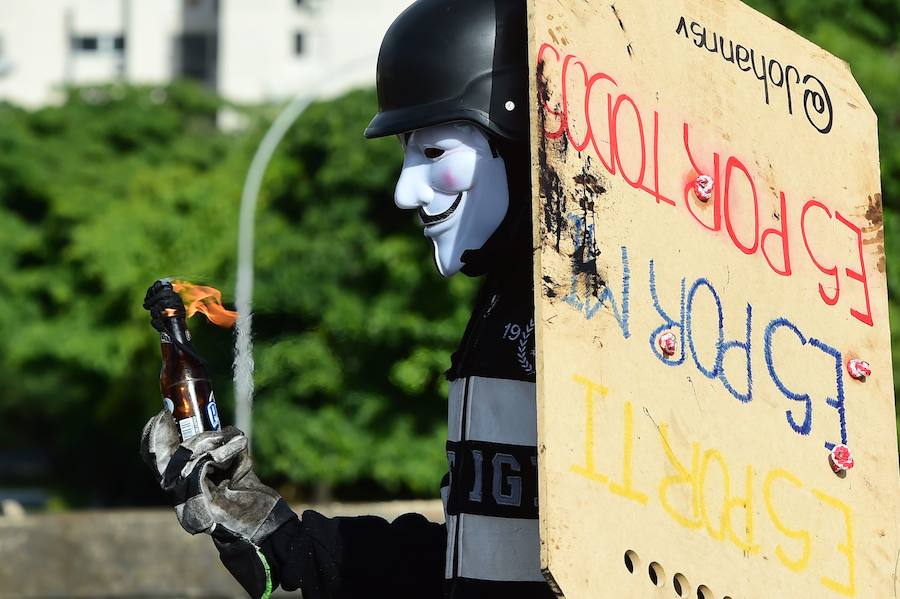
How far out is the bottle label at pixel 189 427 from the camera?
286 centimetres

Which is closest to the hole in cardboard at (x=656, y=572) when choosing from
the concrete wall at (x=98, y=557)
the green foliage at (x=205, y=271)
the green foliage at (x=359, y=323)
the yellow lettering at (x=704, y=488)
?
the yellow lettering at (x=704, y=488)

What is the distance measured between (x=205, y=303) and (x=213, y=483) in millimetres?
377

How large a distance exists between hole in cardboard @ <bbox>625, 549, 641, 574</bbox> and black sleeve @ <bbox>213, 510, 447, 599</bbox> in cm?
72

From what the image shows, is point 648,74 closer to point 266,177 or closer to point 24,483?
point 266,177

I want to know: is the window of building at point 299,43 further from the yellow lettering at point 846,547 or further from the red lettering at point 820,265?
the yellow lettering at point 846,547

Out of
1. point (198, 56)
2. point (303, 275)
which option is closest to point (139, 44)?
point (198, 56)

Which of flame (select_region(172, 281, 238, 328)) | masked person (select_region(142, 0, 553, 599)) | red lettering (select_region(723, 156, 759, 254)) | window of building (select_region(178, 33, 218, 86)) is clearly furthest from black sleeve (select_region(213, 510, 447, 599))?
window of building (select_region(178, 33, 218, 86))

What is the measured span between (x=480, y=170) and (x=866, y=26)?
625 inches

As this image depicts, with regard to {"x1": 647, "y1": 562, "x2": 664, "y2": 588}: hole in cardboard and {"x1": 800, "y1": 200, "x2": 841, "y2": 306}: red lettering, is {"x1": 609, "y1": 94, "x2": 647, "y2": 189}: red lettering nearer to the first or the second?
{"x1": 800, "y1": 200, "x2": 841, "y2": 306}: red lettering

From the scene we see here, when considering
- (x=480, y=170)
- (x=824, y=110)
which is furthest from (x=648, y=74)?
(x=824, y=110)

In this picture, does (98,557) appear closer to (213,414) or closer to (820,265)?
(213,414)

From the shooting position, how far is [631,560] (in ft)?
7.85

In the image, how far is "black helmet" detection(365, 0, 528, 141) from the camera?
2.82 meters

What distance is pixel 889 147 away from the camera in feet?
50.5
